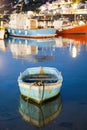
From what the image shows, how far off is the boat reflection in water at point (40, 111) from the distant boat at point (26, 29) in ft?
132

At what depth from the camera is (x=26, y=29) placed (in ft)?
204

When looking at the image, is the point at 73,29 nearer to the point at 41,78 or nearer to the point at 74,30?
the point at 74,30

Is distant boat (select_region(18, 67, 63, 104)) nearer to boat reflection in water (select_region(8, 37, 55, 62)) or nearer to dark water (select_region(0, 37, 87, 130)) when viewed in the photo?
dark water (select_region(0, 37, 87, 130))

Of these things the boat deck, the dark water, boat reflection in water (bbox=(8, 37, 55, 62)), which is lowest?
boat reflection in water (bbox=(8, 37, 55, 62))

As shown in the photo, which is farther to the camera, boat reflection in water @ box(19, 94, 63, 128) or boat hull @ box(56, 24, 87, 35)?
boat hull @ box(56, 24, 87, 35)

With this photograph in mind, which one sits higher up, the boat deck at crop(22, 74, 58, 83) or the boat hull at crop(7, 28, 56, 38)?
the boat deck at crop(22, 74, 58, 83)

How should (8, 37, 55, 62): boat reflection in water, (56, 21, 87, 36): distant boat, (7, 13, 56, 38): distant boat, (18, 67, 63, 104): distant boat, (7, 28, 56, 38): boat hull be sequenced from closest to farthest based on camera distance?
(18, 67, 63, 104): distant boat < (8, 37, 55, 62): boat reflection in water < (7, 28, 56, 38): boat hull < (7, 13, 56, 38): distant boat < (56, 21, 87, 36): distant boat

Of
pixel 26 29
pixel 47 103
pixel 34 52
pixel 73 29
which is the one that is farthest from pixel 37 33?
pixel 47 103

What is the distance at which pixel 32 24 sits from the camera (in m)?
63.4

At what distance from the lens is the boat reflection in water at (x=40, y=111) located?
1860 centimetres

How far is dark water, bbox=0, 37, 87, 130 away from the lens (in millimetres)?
18020

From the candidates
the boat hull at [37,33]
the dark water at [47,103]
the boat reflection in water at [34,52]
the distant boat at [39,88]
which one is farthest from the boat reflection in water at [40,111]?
the boat hull at [37,33]

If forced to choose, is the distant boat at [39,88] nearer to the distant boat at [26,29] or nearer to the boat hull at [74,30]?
the distant boat at [26,29]

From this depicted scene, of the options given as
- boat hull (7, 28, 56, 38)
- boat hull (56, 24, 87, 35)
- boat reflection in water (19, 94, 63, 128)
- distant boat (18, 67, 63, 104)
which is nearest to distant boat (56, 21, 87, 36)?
boat hull (56, 24, 87, 35)
